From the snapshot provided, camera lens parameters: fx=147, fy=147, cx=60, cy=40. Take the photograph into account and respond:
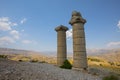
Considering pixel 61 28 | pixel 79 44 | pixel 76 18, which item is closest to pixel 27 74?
pixel 79 44

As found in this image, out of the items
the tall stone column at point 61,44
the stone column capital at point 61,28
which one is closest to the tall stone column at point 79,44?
the stone column capital at point 61,28

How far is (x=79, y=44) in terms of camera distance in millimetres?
16969

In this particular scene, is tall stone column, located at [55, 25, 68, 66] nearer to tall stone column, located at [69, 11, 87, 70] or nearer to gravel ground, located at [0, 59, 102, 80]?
tall stone column, located at [69, 11, 87, 70]

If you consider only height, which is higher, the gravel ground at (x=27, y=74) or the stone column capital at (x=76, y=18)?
the stone column capital at (x=76, y=18)

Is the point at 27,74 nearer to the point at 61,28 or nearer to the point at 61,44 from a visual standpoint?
the point at 61,44

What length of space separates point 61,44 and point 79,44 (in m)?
4.97


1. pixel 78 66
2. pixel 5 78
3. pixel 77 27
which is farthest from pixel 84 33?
pixel 5 78

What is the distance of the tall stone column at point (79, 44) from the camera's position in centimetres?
1668

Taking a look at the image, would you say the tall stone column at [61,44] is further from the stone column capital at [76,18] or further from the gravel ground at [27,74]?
the gravel ground at [27,74]

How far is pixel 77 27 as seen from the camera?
17.4 m

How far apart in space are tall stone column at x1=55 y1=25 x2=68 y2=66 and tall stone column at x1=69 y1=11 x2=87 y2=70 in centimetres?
407

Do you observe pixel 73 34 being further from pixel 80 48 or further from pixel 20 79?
pixel 20 79

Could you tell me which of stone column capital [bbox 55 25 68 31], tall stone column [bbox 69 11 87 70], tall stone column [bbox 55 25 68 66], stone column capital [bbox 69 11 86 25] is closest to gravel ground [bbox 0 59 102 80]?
tall stone column [bbox 69 11 87 70]

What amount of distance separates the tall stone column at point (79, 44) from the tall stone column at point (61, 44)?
4068 mm
